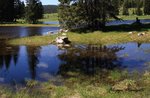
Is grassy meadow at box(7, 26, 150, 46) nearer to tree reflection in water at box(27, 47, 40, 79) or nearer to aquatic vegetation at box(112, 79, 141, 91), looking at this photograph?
tree reflection in water at box(27, 47, 40, 79)

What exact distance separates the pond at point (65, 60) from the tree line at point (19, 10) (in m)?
68.6

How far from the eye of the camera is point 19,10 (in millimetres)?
138875

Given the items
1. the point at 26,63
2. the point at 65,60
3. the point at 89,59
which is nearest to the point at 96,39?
the point at 89,59

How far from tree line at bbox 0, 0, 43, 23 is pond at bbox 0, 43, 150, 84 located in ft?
225

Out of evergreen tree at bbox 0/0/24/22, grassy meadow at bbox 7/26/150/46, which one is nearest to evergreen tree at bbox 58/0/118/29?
grassy meadow at bbox 7/26/150/46

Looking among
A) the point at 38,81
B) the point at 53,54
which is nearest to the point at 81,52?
the point at 53,54

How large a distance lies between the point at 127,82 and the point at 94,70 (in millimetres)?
7289

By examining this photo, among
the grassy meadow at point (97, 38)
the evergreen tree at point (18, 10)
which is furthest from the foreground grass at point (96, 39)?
the evergreen tree at point (18, 10)

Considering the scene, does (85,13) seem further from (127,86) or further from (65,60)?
(127,86)

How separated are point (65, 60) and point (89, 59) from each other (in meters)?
2.63

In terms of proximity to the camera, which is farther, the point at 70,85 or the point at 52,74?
the point at 52,74

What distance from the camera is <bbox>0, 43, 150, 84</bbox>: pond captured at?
28052 mm

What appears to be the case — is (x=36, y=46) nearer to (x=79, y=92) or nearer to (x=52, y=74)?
(x=52, y=74)

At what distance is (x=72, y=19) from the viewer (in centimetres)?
5797
